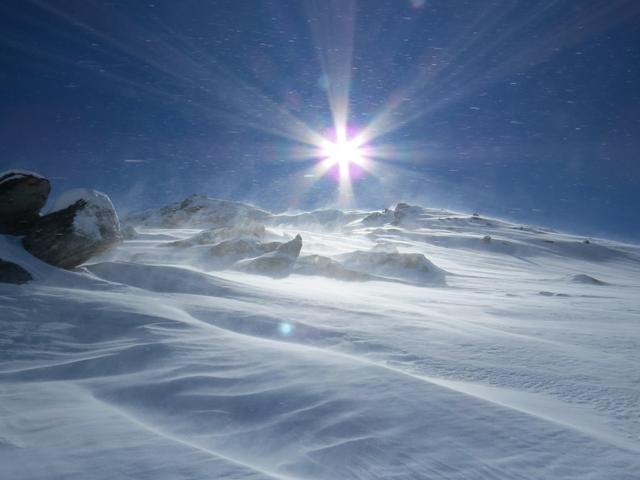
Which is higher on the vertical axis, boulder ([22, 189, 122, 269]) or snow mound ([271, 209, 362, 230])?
snow mound ([271, 209, 362, 230])

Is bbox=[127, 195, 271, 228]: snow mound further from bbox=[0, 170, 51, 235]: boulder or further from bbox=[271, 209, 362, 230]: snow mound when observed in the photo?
bbox=[0, 170, 51, 235]: boulder

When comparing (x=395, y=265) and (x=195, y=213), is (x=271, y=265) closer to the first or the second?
(x=395, y=265)

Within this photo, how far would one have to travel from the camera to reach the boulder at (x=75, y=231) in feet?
23.0

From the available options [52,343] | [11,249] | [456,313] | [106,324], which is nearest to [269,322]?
[106,324]

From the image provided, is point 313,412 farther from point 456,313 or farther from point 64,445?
point 456,313

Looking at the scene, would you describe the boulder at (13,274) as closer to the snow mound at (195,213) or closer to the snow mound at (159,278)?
the snow mound at (159,278)

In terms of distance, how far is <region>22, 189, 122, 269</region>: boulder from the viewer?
7004 mm

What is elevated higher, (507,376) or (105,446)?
(507,376)

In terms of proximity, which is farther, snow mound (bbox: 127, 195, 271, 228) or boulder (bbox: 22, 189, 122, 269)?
snow mound (bbox: 127, 195, 271, 228)

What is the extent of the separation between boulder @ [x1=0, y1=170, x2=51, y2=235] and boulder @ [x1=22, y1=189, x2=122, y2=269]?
0.95ft

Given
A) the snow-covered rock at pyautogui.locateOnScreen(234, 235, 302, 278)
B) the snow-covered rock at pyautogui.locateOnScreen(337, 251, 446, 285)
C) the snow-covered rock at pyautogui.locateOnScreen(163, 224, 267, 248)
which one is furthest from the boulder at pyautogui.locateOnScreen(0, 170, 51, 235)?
the snow-covered rock at pyautogui.locateOnScreen(337, 251, 446, 285)

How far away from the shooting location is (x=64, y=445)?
188 centimetres

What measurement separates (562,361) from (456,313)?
2.91 metres

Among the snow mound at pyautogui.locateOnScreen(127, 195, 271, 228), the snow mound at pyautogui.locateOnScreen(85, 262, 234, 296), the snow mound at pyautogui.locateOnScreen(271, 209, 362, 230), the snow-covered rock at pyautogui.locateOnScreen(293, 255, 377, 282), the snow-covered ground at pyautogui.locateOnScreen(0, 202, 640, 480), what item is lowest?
the snow-covered ground at pyautogui.locateOnScreen(0, 202, 640, 480)
